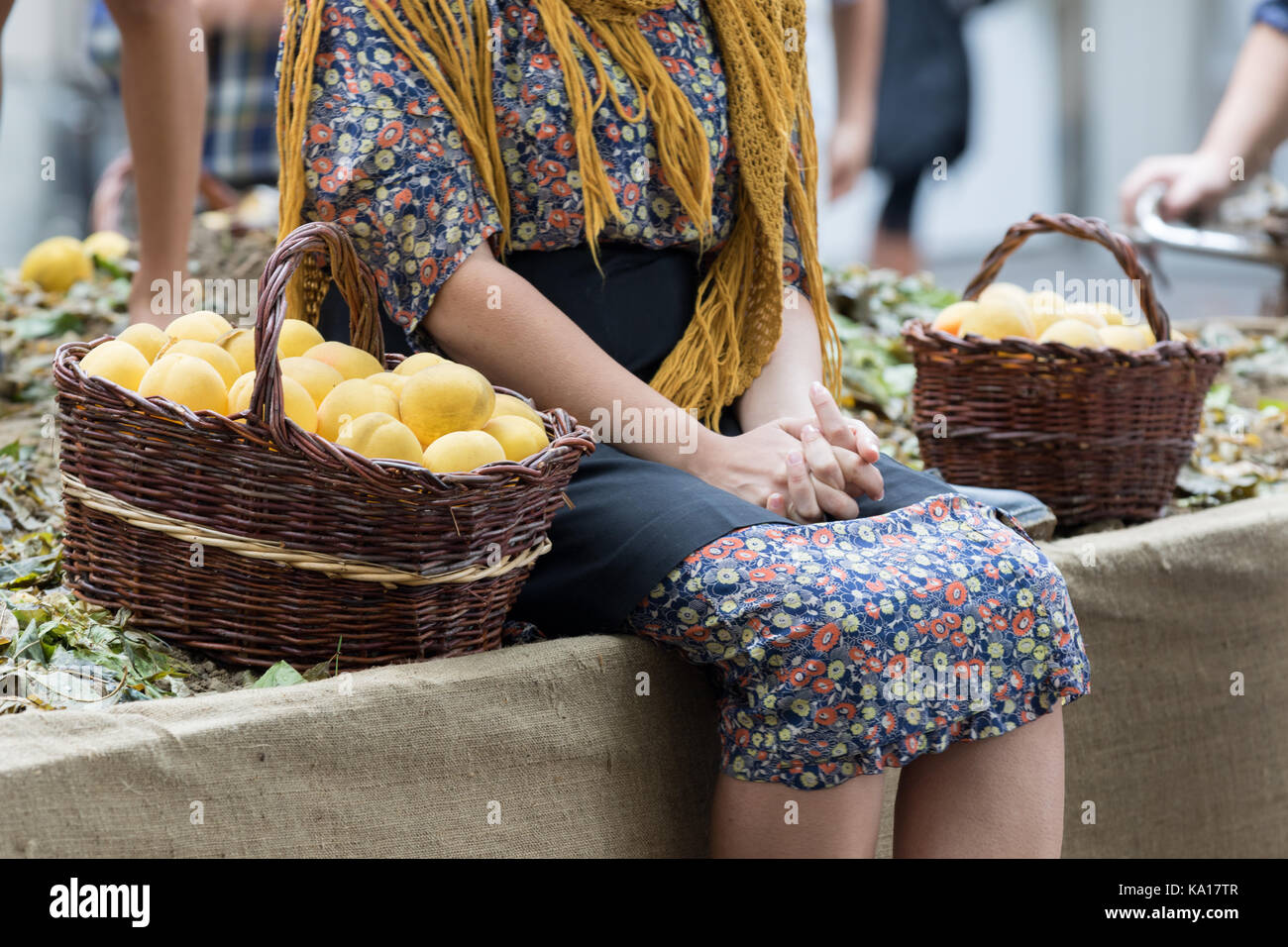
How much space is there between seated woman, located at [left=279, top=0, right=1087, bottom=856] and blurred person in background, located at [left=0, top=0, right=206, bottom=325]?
2.82ft

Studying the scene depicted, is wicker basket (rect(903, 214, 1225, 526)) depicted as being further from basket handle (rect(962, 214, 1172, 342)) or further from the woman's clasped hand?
the woman's clasped hand

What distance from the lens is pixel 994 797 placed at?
4.13ft

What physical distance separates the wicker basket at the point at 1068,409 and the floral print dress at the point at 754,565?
0.52 meters

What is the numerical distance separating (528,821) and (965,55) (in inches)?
218

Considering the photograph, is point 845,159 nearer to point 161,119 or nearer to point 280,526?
point 161,119

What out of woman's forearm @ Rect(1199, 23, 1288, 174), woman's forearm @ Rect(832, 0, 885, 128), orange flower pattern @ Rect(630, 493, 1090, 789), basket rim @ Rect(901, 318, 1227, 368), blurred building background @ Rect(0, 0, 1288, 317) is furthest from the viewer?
blurred building background @ Rect(0, 0, 1288, 317)

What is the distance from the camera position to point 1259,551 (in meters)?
1.93

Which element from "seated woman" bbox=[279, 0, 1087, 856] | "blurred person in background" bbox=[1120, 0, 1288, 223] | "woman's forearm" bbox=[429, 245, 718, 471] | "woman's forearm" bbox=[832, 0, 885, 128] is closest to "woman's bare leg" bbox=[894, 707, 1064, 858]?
"seated woman" bbox=[279, 0, 1087, 856]

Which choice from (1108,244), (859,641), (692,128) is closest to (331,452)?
(859,641)

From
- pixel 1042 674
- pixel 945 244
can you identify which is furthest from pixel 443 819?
pixel 945 244

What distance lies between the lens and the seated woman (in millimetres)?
1199

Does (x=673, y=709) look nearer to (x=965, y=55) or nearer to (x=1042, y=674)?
(x=1042, y=674)

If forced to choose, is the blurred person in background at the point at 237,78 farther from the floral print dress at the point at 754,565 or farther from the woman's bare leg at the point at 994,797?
the woman's bare leg at the point at 994,797

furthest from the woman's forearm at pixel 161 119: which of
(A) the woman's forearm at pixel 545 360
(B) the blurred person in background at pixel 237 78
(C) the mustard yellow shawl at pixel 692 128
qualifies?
(B) the blurred person in background at pixel 237 78
